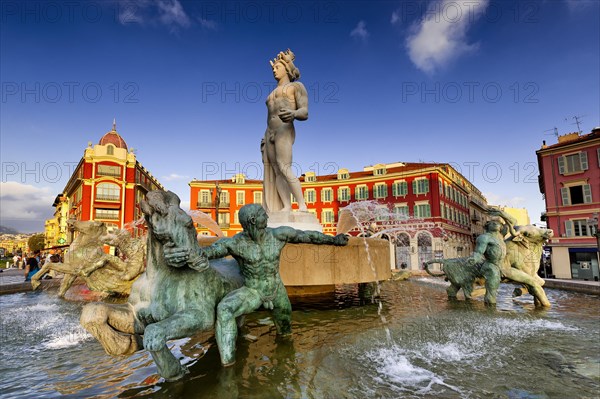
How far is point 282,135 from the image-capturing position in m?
6.23

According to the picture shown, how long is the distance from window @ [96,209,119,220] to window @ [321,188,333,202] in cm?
2749

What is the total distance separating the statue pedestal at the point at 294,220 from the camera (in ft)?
20.0

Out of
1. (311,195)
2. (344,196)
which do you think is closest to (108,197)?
(311,195)

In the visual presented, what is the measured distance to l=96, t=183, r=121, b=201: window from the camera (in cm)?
4169

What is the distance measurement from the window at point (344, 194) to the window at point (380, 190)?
385 centimetres

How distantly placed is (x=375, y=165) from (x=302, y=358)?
137 feet

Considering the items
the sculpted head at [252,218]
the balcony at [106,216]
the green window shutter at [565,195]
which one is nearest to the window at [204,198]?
the balcony at [106,216]

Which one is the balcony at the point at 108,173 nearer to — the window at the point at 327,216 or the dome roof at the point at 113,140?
the dome roof at the point at 113,140

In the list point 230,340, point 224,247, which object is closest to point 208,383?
point 230,340

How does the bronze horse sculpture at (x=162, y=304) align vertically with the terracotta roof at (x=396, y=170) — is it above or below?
below

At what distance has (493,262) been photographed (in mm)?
6059

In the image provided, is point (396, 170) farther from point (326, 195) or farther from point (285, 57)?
point (285, 57)

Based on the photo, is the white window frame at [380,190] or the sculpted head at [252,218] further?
the white window frame at [380,190]

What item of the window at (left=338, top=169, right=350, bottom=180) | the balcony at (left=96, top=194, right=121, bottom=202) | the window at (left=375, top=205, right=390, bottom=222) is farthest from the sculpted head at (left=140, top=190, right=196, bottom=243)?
the balcony at (left=96, top=194, right=121, bottom=202)
